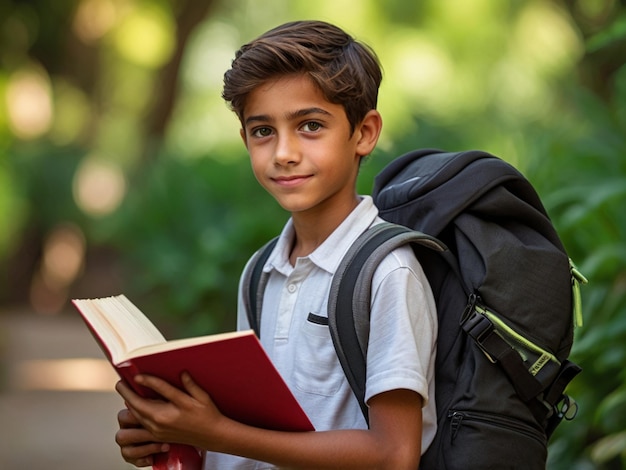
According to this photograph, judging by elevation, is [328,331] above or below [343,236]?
below

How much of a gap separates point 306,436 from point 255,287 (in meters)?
0.59

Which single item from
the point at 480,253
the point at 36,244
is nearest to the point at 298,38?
the point at 480,253

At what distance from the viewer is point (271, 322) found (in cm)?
237

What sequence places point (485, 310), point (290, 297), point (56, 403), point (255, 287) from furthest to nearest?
point (56, 403) → point (255, 287) → point (290, 297) → point (485, 310)

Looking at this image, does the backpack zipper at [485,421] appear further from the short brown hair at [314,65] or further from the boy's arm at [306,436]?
the short brown hair at [314,65]

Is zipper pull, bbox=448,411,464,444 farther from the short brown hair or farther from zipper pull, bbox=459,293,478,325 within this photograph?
the short brown hair

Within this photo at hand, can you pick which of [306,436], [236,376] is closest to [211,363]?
[236,376]

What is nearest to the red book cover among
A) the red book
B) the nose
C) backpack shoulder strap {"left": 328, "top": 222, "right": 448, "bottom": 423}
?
the red book

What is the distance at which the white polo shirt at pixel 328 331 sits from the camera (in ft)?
6.53

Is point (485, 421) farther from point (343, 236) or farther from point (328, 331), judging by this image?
point (343, 236)

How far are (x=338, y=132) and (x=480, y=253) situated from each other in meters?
0.42

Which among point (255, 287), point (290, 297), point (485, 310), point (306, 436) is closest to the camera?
point (306, 436)

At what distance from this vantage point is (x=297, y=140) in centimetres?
218

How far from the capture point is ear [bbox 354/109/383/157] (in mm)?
2299
